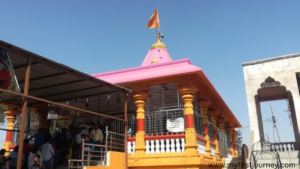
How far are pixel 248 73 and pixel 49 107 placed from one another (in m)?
8.14

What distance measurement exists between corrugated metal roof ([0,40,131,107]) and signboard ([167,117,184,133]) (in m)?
1.85

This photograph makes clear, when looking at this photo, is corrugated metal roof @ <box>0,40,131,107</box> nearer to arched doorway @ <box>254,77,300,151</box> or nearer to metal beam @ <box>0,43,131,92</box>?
metal beam @ <box>0,43,131,92</box>

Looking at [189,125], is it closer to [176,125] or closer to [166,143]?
[176,125]

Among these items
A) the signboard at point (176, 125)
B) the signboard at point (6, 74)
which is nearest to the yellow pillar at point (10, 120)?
the signboard at point (6, 74)

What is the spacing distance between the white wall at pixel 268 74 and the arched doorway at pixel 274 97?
0.26 m

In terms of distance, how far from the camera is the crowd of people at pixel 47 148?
263 inches

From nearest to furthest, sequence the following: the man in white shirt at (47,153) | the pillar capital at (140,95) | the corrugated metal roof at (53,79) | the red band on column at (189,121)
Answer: the corrugated metal roof at (53,79) → the man in white shirt at (47,153) → the red band on column at (189,121) → the pillar capital at (140,95)

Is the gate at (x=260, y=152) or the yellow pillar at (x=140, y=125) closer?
the gate at (x=260, y=152)

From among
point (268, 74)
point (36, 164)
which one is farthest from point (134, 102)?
point (268, 74)

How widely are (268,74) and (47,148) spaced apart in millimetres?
8078

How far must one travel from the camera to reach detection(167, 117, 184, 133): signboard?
8.89 meters

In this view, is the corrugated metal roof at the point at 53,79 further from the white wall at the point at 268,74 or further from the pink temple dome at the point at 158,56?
the pink temple dome at the point at 158,56

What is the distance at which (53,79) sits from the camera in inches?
310

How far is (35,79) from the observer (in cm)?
796
